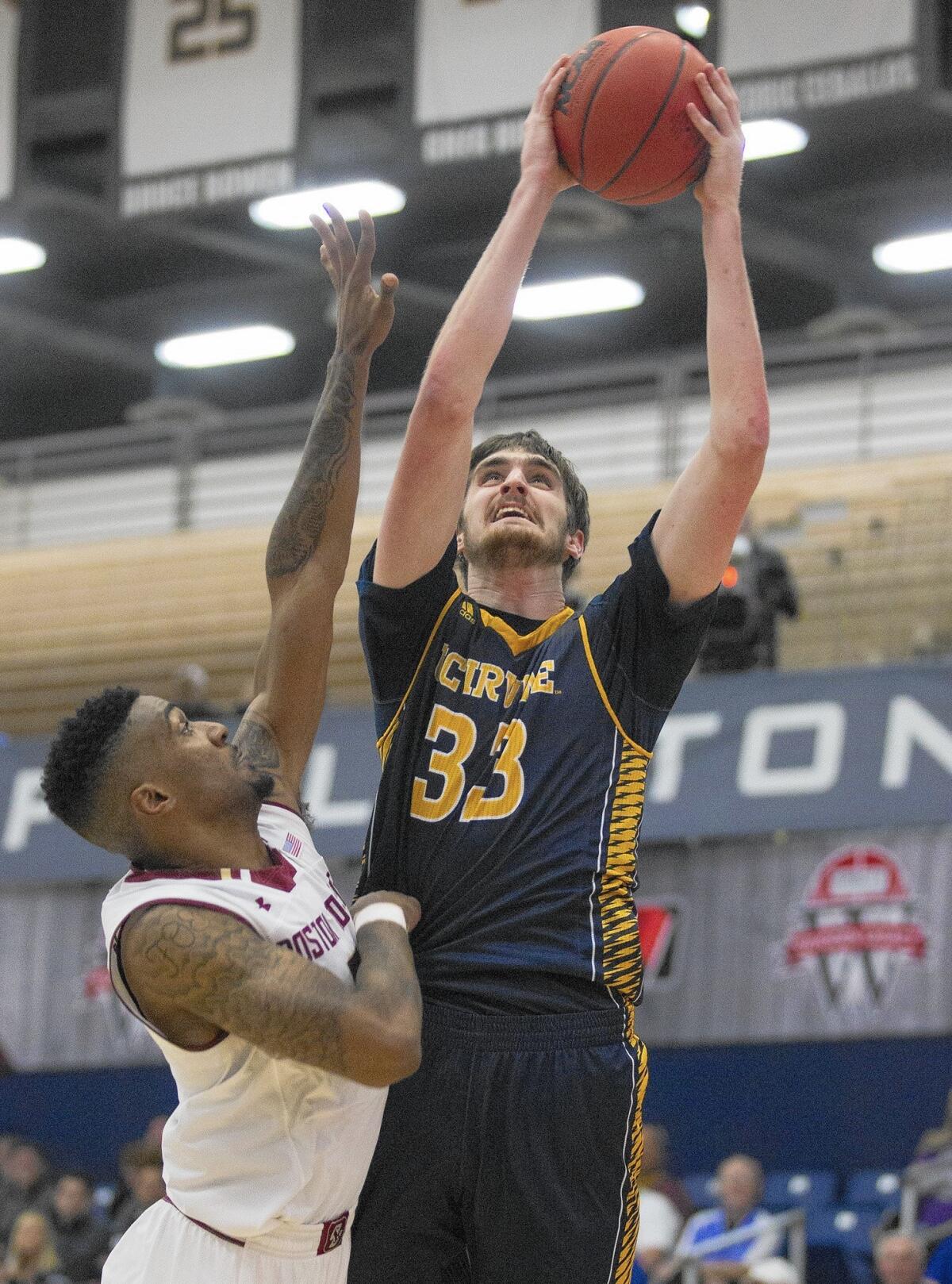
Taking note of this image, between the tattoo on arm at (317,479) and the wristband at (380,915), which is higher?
the tattoo on arm at (317,479)

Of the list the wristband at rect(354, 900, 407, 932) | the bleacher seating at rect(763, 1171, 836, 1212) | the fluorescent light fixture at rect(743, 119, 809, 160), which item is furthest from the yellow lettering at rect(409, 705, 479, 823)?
the fluorescent light fixture at rect(743, 119, 809, 160)

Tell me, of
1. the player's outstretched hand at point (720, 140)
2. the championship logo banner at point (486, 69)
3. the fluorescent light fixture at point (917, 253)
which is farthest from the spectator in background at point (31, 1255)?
the fluorescent light fixture at point (917, 253)

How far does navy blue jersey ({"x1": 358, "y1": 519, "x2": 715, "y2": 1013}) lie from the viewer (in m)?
3.87

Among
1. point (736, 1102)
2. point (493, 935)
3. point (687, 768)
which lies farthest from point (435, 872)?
point (736, 1102)

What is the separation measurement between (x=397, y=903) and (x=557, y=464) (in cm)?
111

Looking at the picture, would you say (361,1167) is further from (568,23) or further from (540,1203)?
(568,23)

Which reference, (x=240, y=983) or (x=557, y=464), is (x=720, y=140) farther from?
(x=240, y=983)

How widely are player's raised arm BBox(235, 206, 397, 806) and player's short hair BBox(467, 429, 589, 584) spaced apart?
0.97ft

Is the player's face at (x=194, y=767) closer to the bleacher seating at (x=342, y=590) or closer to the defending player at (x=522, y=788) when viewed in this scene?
the defending player at (x=522, y=788)

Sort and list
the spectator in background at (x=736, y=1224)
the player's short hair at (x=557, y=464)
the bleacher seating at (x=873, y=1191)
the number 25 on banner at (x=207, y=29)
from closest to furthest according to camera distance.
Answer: the player's short hair at (x=557, y=464) → the spectator in background at (x=736, y=1224) → the bleacher seating at (x=873, y=1191) → the number 25 on banner at (x=207, y=29)

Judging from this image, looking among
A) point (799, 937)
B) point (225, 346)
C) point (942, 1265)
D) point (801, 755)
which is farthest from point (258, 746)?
point (225, 346)

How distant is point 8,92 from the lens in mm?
13852

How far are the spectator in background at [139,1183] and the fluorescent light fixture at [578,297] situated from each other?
28.1 feet

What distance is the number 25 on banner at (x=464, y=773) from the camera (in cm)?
396
